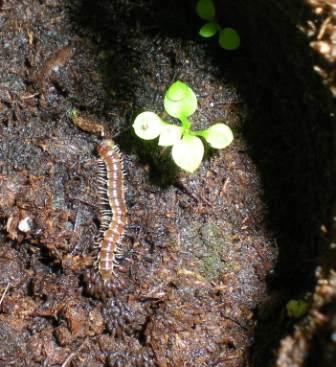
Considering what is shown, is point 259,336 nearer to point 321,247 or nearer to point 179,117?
point 321,247

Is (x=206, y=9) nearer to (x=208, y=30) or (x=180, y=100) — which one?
(x=208, y=30)

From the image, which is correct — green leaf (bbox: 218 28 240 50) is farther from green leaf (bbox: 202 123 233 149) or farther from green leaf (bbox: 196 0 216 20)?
green leaf (bbox: 202 123 233 149)

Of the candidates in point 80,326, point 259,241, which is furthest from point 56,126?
point 259,241

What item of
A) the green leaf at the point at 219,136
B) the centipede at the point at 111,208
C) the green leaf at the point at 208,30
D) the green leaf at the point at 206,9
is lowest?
the centipede at the point at 111,208

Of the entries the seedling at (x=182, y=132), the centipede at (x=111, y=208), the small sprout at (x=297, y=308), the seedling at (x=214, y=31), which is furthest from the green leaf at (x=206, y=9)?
the small sprout at (x=297, y=308)

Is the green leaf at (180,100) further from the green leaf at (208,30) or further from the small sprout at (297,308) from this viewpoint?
the small sprout at (297,308)

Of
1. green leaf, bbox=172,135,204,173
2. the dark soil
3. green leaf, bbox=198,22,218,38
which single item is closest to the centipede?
the dark soil
